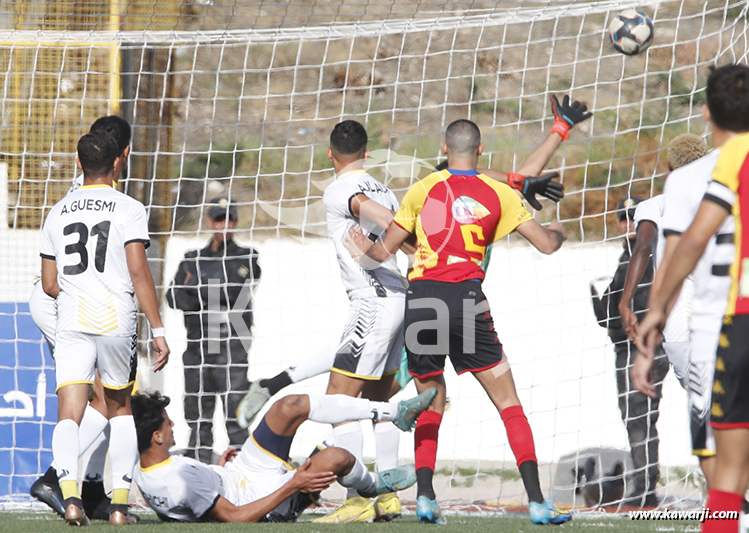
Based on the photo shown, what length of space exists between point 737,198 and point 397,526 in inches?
96.0

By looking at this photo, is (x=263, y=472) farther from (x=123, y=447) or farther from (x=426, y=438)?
(x=426, y=438)

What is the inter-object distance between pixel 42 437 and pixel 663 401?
478cm

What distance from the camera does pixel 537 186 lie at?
176 inches

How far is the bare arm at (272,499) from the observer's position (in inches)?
167

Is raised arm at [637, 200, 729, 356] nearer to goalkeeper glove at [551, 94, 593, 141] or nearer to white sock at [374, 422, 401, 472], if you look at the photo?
goalkeeper glove at [551, 94, 593, 141]

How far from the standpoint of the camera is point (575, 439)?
269 inches

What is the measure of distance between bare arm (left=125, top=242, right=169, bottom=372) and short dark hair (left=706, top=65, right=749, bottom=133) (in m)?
2.82

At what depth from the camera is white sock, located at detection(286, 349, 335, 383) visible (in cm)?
541

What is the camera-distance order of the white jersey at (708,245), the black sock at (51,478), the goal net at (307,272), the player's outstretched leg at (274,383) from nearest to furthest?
the white jersey at (708,245), the black sock at (51,478), the player's outstretched leg at (274,383), the goal net at (307,272)

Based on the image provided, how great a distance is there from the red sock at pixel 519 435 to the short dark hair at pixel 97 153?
2.45 metres

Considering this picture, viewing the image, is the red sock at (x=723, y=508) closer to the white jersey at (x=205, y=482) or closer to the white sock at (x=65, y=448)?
the white jersey at (x=205, y=482)

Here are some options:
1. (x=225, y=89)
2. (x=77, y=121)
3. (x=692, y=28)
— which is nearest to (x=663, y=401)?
(x=77, y=121)

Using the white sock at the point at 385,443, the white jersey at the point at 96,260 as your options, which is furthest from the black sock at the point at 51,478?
the white sock at the point at 385,443

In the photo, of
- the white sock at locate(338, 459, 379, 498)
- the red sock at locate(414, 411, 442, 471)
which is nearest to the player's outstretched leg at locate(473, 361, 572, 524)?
the red sock at locate(414, 411, 442, 471)
